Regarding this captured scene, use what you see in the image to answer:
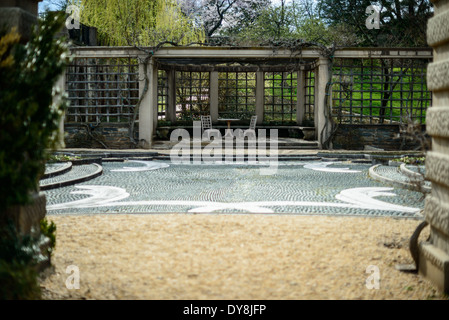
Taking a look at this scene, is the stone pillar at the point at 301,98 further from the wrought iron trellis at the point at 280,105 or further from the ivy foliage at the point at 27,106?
the ivy foliage at the point at 27,106

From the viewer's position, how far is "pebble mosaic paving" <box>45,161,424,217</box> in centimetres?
593

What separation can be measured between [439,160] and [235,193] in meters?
4.17

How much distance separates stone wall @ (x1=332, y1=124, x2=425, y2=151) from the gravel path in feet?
31.9

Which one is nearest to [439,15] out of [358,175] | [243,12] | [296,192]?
[296,192]

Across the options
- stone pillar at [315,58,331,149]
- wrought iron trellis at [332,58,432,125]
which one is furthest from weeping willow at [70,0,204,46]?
wrought iron trellis at [332,58,432,125]

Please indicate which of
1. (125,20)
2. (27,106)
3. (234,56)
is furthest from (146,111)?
(27,106)

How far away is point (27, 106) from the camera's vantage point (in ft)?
9.62

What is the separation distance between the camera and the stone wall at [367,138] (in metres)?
14.8

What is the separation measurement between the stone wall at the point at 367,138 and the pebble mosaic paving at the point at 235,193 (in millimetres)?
4269

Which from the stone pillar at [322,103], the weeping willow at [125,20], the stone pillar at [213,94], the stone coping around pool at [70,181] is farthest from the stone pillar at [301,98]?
the stone coping around pool at [70,181]

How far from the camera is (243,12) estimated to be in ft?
97.0

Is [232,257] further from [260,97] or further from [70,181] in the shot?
[260,97]
